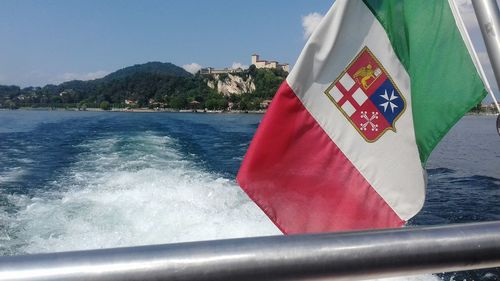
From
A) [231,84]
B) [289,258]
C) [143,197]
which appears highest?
[289,258]

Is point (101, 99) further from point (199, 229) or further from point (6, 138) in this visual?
point (199, 229)

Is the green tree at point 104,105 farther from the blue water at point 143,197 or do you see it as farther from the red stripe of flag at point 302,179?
the red stripe of flag at point 302,179

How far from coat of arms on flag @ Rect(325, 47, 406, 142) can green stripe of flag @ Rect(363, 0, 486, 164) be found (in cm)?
11

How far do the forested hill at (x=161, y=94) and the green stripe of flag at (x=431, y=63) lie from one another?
231 ft

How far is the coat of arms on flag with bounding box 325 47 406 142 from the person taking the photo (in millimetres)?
1676

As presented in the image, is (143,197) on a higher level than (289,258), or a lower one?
lower

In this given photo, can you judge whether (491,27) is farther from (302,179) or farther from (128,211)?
(128,211)

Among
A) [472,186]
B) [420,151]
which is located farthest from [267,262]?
[472,186]

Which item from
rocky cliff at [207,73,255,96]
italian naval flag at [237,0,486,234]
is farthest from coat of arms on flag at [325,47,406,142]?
rocky cliff at [207,73,255,96]

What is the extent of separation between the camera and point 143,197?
309 inches

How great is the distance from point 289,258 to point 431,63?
132 cm

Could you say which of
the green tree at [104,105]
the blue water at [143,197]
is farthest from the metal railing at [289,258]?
the green tree at [104,105]

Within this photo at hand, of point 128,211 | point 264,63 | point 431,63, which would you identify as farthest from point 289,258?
point 264,63

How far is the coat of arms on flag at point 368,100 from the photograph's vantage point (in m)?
1.68
